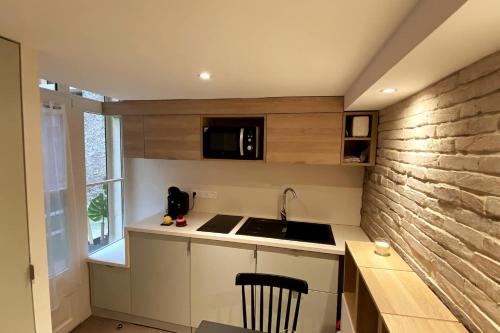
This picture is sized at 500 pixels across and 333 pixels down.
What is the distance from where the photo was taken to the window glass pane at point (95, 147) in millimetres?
2504

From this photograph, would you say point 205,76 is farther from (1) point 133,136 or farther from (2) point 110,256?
(2) point 110,256

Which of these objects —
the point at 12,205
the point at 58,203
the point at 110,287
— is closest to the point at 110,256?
the point at 110,287

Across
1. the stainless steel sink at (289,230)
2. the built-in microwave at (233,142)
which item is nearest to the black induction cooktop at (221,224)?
the stainless steel sink at (289,230)

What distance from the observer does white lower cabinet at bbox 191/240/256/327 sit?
7.06 ft

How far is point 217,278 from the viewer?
221 cm

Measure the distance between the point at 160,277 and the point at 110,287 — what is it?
0.57 m

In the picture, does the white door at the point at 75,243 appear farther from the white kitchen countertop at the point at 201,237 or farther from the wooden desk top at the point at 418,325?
the wooden desk top at the point at 418,325

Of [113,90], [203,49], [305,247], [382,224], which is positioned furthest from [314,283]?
[113,90]

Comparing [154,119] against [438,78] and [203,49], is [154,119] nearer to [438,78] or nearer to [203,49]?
[203,49]

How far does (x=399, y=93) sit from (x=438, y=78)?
307mm

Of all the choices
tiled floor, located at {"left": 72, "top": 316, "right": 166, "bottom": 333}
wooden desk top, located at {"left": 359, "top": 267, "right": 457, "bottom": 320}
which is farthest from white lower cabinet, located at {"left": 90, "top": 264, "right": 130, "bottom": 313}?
wooden desk top, located at {"left": 359, "top": 267, "right": 457, "bottom": 320}

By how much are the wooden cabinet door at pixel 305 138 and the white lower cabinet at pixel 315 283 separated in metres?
Result: 0.83

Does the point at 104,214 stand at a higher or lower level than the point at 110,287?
higher

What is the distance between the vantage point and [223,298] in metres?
2.20
